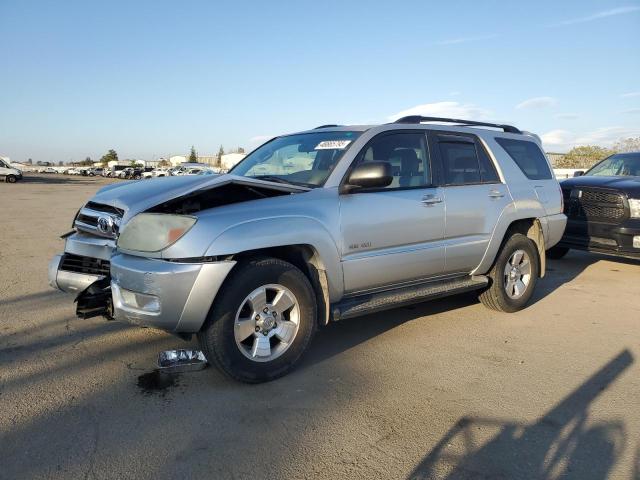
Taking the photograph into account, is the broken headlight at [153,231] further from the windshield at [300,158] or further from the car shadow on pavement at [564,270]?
the car shadow on pavement at [564,270]

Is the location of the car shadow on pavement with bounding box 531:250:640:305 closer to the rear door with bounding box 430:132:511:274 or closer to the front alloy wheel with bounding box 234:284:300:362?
the rear door with bounding box 430:132:511:274

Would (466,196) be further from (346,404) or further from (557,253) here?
(557,253)

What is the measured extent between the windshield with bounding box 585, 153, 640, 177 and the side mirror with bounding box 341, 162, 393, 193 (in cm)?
648

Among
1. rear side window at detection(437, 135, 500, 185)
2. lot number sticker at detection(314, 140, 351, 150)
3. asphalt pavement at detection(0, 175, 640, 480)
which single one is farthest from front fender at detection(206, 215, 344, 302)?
rear side window at detection(437, 135, 500, 185)

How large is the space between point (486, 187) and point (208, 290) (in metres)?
3.19

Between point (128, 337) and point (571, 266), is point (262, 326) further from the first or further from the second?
point (571, 266)

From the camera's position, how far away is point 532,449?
284cm

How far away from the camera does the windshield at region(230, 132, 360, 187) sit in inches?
168

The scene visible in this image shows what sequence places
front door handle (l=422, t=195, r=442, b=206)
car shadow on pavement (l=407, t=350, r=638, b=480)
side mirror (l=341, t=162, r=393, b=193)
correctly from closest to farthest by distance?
car shadow on pavement (l=407, t=350, r=638, b=480) → side mirror (l=341, t=162, r=393, b=193) → front door handle (l=422, t=195, r=442, b=206)

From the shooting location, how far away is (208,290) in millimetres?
3311

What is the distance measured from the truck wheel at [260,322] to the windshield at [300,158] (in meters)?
0.88

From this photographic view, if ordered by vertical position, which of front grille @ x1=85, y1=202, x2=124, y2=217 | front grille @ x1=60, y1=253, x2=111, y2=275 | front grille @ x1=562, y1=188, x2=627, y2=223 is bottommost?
front grille @ x1=562, y1=188, x2=627, y2=223

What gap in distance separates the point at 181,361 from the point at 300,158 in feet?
6.61

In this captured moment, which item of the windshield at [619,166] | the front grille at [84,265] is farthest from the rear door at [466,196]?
the windshield at [619,166]
